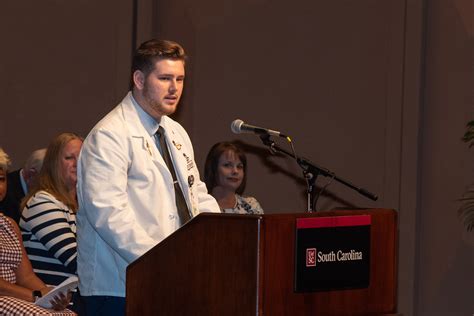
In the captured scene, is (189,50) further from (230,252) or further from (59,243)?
(230,252)

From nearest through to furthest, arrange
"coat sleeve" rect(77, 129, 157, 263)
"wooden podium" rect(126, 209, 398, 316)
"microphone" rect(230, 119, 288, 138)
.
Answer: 1. "wooden podium" rect(126, 209, 398, 316)
2. "coat sleeve" rect(77, 129, 157, 263)
3. "microphone" rect(230, 119, 288, 138)

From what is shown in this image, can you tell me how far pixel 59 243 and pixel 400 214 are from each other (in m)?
3.22

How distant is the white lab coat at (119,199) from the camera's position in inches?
126

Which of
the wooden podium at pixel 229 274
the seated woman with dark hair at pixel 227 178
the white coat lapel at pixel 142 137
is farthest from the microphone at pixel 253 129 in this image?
the seated woman with dark hair at pixel 227 178

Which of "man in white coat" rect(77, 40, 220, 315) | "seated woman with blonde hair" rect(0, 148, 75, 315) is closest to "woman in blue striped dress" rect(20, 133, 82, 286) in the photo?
"seated woman with blonde hair" rect(0, 148, 75, 315)

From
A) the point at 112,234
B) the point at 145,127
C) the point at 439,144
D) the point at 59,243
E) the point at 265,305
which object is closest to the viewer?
the point at 265,305

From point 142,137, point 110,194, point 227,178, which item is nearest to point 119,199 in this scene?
point 110,194

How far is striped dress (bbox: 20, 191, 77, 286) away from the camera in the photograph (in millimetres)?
4570

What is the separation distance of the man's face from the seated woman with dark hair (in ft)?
7.77

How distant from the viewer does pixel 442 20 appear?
7.00m

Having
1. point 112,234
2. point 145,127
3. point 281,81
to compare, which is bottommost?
point 112,234

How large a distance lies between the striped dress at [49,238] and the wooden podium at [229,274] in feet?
5.37

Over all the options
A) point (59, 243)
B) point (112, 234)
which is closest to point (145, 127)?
point (112, 234)

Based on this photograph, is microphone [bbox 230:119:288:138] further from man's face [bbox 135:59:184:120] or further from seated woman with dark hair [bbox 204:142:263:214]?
seated woman with dark hair [bbox 204:142:263:214]
